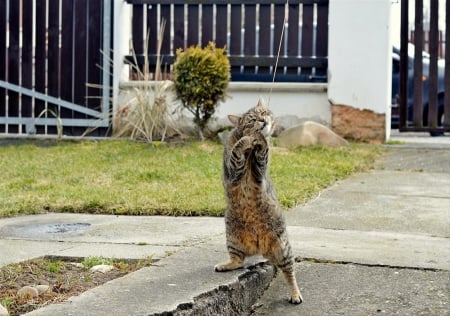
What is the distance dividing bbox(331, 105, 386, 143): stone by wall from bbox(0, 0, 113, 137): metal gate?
10.7 feet

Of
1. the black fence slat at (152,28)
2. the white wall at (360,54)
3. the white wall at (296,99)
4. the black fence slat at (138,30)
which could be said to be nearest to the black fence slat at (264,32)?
the white wall at (296,99)

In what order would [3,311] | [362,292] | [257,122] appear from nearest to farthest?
[3,311], [257,122], [362,292]

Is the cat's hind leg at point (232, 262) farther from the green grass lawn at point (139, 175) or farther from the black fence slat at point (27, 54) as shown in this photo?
the black fence slat at point (27, 54)

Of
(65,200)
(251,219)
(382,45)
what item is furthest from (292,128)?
(251,219)

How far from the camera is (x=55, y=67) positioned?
11594mm

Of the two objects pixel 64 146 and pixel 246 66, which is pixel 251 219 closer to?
pixel 64 146

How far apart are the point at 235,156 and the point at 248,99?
23.7 ft

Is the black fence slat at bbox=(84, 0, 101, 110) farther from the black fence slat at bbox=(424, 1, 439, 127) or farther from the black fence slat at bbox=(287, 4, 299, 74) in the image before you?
the black fence slat at bbox=(424, 1, 439, 127)

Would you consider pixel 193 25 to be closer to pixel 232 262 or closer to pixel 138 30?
pixel 138 30

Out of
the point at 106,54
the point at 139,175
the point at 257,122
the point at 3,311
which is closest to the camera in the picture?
the point at 3,311

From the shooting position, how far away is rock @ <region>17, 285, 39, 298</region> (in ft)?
12.0

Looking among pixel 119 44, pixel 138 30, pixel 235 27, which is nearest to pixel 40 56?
pixel 119 44

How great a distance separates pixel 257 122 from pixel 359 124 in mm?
7234

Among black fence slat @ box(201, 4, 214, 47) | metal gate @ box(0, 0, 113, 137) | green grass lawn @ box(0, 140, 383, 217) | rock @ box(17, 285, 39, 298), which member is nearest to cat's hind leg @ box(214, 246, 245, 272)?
rock @ box(17, 285, 39, 298)
